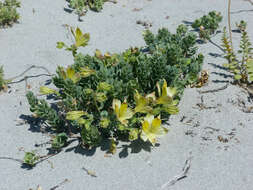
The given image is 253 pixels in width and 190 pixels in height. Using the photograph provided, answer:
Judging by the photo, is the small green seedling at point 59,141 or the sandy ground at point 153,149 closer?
the sandy ground at point 153,149

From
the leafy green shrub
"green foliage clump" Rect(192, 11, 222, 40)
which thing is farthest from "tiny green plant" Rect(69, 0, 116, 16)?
the leafy green shrub

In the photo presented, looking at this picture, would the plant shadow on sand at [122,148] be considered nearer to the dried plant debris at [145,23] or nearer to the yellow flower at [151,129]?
the yellow flower at [151,129]

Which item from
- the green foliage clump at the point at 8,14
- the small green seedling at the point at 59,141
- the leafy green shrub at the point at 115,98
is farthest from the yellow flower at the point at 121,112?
the green foliage clump at the point at 8,14

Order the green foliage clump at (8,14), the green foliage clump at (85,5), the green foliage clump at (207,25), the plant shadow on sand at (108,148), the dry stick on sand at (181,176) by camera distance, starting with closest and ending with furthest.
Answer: the dry stick on sand at (181,176) → the plant shadow on sand at (108,148) → the green foliage clump at (207,25) → the green foliage clump at (8,14) → the green foliage clump at (85,5)

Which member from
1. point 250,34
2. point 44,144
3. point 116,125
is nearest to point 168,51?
point 116,125

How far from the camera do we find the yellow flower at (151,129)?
8.06 feet

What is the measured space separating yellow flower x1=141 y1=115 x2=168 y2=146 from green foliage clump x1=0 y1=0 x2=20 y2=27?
9.61 ft

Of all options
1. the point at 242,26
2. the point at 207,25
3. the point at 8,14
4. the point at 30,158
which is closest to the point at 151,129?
the point at 30,158

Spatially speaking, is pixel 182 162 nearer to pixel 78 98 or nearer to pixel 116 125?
pixel 116 125

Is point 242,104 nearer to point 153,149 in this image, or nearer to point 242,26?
point 153,149

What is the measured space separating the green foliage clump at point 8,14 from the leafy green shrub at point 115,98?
2049mm

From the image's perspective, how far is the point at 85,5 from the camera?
528 centimetres

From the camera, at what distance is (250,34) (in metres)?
4.24

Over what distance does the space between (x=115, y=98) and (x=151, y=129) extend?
1.37 feet
